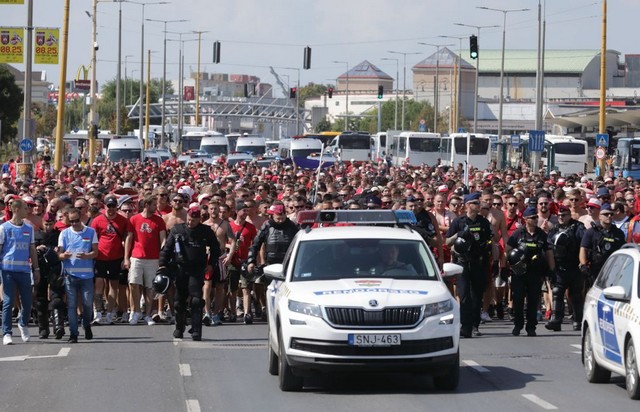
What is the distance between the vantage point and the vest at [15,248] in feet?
57.7

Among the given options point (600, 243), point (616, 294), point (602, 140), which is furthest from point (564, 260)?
point (602, 140)

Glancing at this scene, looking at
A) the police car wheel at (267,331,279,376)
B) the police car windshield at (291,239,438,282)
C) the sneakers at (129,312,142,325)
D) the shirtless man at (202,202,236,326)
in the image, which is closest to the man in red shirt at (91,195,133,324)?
the sneakers at (129,312,142,325)

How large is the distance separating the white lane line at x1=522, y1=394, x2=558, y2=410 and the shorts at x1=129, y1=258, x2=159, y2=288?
8169mm

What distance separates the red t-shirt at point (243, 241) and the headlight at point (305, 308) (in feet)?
25.9

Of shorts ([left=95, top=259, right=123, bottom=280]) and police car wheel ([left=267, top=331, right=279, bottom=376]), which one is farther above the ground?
shorts ([left=95, top=259, right=123, bottom=280])

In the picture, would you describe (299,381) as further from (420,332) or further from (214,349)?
(214,349)

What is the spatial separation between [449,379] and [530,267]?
18.3ft

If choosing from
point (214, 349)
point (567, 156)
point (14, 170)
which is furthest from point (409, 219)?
point (567, 156)

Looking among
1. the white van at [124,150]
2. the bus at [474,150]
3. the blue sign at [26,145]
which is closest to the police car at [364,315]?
the blue sign at [26,145]

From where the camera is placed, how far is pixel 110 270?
2017 centimetres

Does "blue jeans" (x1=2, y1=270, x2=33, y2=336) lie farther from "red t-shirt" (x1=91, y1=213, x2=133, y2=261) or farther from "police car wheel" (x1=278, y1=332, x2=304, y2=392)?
"police car wheel" (x1=278, y1=332, x2=304, y2=392)

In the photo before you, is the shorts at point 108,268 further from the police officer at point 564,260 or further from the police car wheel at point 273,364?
the police car wheel at point 273,364

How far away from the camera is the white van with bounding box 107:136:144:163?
2685 inches

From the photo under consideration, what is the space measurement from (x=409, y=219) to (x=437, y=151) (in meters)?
68.0
